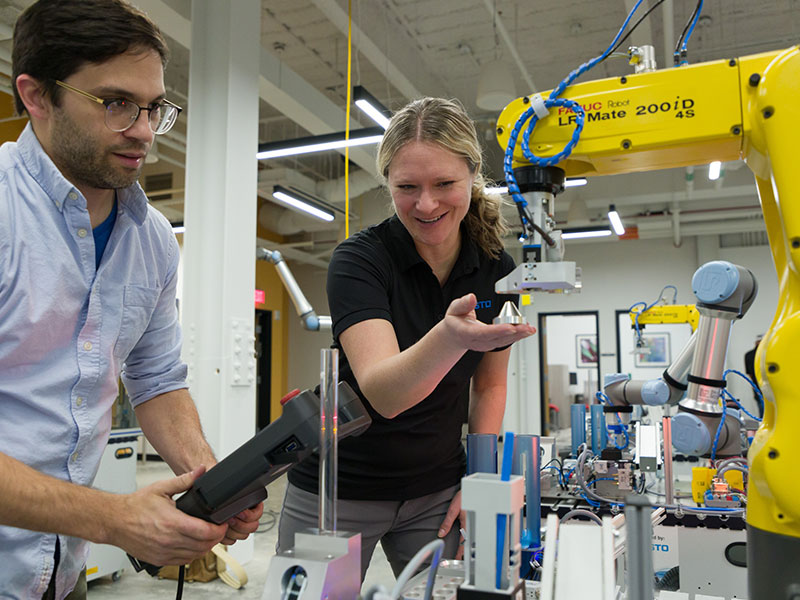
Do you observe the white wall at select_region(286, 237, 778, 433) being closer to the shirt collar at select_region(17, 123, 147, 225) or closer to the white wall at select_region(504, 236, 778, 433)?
the white wall at select_region(504, 236, 778, 433)

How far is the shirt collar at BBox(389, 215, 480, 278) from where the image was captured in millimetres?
1314

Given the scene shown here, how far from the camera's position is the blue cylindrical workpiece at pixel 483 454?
3.61ft

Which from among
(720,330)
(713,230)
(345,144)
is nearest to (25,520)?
(720,330)

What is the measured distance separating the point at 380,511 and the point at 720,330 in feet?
5.37

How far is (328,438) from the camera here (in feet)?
2.52

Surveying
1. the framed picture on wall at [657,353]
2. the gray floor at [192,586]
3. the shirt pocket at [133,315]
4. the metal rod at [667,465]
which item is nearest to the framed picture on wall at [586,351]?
the framed picture on wall at [657,353]

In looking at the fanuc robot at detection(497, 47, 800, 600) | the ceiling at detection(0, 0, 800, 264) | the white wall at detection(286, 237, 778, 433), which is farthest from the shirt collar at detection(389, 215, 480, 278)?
the white wall at detection(286, 237, 778, 433)

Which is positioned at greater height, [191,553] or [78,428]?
[78,428]

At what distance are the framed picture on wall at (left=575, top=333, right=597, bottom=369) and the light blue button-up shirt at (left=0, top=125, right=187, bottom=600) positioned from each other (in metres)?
11.4

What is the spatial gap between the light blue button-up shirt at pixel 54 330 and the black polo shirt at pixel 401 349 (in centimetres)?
39

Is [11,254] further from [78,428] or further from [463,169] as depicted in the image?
[463,169]

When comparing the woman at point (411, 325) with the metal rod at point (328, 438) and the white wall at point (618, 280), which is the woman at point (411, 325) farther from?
the white wall at point (618, 280)

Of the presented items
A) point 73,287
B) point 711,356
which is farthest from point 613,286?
point 73,287

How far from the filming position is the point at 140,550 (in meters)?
0.88
